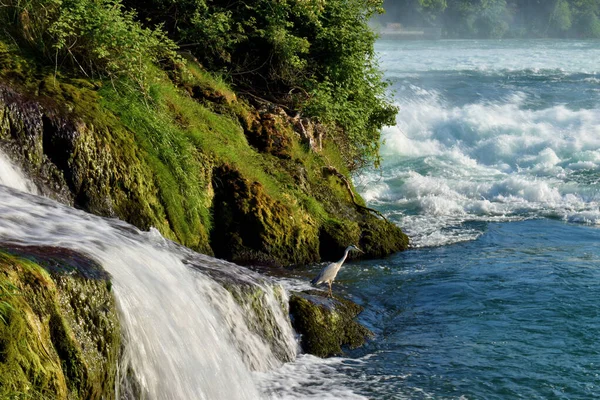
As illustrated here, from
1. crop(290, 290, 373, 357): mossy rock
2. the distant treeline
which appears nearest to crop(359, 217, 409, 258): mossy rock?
crop(290, 290, 373, 357): mossy rock

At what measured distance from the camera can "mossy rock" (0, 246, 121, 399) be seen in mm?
4918

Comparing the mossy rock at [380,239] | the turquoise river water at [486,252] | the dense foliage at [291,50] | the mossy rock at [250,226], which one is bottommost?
the turquoise river water at [486,252]

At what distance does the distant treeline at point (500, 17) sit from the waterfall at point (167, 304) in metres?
72.2

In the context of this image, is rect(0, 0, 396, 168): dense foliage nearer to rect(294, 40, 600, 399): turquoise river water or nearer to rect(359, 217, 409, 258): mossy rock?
rect(359, 217, 409, 258): mossy rock

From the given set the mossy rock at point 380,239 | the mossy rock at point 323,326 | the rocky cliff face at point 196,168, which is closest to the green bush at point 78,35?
the rocky cliff face at point 196,168

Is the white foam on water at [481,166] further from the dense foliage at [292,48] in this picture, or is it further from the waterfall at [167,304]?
the waterfall at [167,304]

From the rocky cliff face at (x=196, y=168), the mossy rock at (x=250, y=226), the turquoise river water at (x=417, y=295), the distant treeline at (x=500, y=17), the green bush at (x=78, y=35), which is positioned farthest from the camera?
the distant treeline at (x=500, y=17)

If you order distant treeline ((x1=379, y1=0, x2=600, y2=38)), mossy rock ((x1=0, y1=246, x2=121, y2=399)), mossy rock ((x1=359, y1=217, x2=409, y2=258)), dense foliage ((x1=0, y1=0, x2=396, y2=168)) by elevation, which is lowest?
mossy rock ((x1=359, y1=217, x2=409, y2=258))

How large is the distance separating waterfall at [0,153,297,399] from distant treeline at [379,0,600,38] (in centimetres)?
7224

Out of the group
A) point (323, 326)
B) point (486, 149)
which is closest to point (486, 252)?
point (323, 326)

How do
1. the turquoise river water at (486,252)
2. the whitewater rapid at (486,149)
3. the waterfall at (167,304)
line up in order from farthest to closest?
the whitewater rapid at (486,149), the turquoise river water at (486,252), the waterfall at (167,304)

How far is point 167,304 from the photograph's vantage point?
22.5 ft

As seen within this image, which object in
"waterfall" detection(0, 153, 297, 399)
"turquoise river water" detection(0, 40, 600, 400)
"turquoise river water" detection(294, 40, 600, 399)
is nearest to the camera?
"waterfall" detection(0, 153, 297, 399)

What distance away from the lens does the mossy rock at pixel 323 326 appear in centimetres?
903
